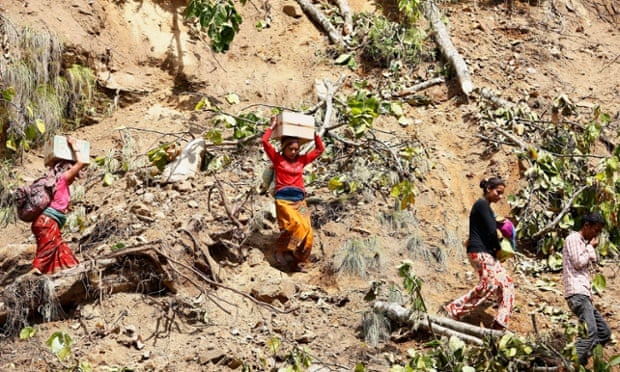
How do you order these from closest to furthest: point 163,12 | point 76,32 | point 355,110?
point 355,110 → point 76,32 → point 163,12

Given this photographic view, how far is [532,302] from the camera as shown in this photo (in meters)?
6.74

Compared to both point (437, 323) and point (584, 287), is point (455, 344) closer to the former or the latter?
point (437, 323)

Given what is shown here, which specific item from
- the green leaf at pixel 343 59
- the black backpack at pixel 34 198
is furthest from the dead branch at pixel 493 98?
the black backpack at pixel 34 198

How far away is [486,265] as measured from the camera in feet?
20.1

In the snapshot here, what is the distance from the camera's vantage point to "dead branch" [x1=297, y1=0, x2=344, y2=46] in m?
10.5

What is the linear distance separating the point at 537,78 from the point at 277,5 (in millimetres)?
3435

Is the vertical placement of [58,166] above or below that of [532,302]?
above

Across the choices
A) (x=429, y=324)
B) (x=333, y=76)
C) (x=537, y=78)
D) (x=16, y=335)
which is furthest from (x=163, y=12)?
(x=429, y=324)

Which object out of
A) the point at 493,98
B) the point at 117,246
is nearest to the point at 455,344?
the point at 117,246

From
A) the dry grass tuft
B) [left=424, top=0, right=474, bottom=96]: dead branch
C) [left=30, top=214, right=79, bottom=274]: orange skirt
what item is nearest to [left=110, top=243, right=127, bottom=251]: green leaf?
[left=30, top=214, right=79, bottom=274]: orange skirt

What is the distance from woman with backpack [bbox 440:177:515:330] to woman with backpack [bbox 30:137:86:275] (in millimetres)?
2945

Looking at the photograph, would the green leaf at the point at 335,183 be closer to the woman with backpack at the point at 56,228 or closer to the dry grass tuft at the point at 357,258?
the dry grass tuft at the point at 357,258

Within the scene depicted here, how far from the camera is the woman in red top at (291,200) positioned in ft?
22.3

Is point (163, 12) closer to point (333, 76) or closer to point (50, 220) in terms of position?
point (333, 76)
